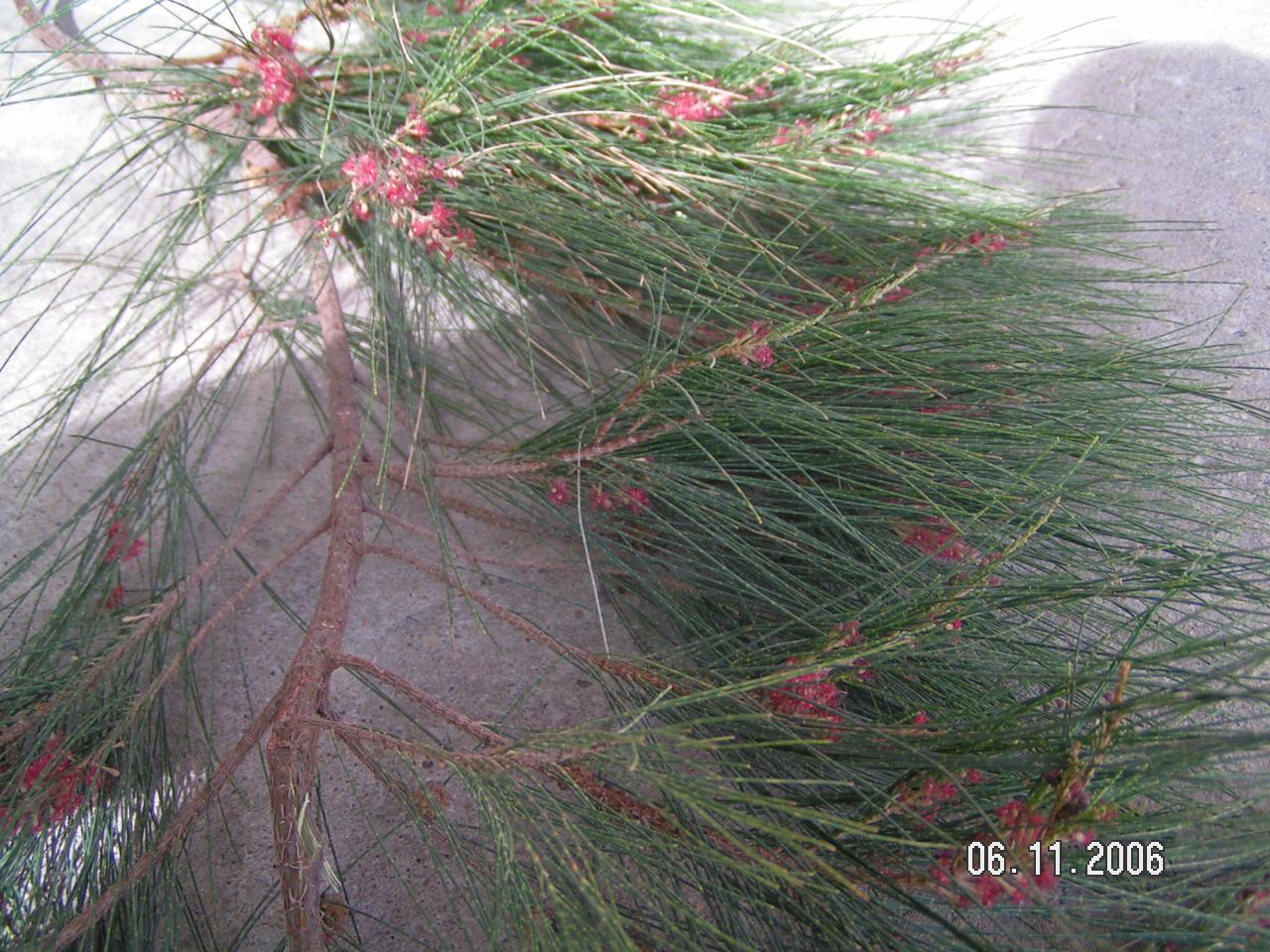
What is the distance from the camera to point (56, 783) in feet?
1.92

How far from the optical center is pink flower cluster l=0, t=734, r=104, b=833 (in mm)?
567

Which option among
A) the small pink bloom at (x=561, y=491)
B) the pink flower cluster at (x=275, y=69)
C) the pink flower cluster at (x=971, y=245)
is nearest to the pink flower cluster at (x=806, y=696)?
the small pink bloom at (x=561, y=491)

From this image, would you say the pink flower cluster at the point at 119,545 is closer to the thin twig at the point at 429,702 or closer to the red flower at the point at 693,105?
the thin twig at the point at 429,702

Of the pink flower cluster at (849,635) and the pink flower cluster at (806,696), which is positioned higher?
the pink flower cluster at (849,635)

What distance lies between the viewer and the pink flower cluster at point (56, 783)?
57 cm

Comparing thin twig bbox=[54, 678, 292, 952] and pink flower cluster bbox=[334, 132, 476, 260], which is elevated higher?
pink flower cluster bbox=[334, 132, 476, 260]

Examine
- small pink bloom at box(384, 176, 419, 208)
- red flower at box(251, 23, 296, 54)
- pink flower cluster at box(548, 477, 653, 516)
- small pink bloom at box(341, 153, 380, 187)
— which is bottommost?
pink flower cluster at box(548, 477, 653, 516)

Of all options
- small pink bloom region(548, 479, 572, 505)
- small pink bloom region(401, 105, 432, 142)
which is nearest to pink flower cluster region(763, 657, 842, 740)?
small pink bloom region(548, 479, 572, 505)

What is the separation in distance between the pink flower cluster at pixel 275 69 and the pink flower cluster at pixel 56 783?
56cm

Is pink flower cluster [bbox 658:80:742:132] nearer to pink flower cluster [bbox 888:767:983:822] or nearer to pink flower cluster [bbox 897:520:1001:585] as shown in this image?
pink flower cluster [bbox 897:520:1001:585]

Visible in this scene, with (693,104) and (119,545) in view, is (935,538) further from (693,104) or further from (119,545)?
(119,545)

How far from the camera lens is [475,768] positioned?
0.50 meters

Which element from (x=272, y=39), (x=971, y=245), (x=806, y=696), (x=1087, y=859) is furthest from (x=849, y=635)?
(x=272, y=39)

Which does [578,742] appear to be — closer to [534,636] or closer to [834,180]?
[534,636]
